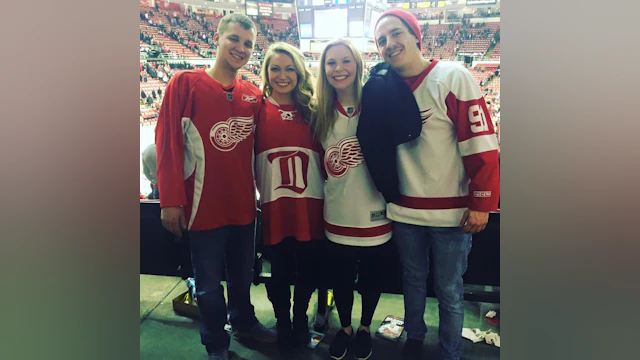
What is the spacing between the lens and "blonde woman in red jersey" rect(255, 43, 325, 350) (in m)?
1.40

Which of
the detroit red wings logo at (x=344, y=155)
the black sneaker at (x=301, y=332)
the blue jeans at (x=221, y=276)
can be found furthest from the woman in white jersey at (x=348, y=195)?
the blue jeans at (x=221, y=276)

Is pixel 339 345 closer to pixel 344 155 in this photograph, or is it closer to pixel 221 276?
pixel 221 276

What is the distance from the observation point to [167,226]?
1438mm

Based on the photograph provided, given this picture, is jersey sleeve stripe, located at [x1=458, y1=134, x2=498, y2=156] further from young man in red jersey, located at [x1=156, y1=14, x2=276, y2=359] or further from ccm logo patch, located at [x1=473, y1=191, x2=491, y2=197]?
young man in red jersey, located at [x1=156, y1=14, x2=276, y2=359]

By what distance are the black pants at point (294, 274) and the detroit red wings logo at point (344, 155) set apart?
298 millimetres

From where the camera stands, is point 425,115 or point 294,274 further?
point 294,274

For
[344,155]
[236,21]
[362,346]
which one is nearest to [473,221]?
[344,155]

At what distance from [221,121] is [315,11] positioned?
1.78 ft

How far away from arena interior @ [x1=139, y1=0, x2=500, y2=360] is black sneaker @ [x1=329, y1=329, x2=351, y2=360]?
3 centimetres

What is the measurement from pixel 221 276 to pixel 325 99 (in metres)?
0.80

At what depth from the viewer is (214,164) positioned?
1.40 m

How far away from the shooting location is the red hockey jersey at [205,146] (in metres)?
1.38
